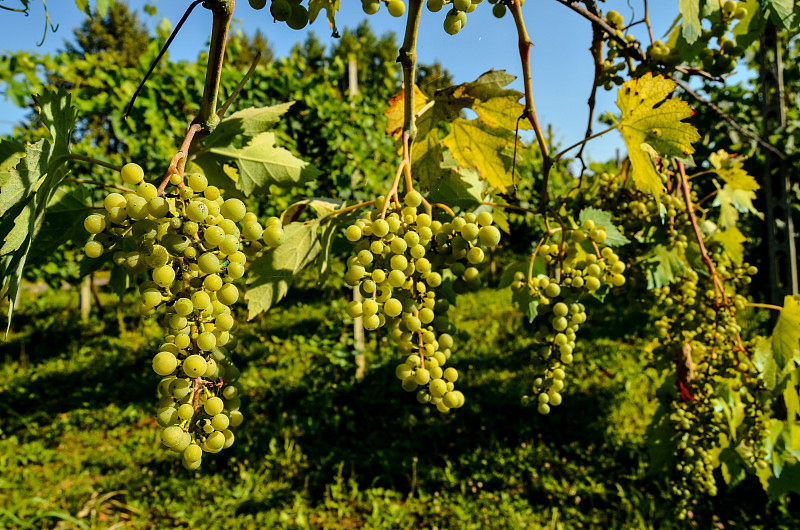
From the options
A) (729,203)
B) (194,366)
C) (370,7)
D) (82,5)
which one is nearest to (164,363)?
(194,366)

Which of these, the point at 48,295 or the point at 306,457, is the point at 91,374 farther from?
the point at 48,295

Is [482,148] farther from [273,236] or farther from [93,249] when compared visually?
[93,249]

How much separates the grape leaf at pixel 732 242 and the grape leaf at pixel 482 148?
4.38 ft

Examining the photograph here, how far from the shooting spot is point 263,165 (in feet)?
3.07

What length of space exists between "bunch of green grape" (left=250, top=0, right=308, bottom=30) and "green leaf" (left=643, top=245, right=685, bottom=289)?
1.41 m

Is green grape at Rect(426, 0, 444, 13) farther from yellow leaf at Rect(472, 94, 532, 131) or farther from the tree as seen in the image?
yellow leaf at Rect(472, 94, 532, 131)

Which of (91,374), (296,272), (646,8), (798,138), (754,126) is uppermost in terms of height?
(754,126)

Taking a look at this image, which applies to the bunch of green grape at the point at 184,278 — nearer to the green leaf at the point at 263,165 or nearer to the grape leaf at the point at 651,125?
the green leaf at the point at 263,165

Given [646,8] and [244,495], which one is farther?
[244,495]

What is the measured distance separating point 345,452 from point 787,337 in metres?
3.06

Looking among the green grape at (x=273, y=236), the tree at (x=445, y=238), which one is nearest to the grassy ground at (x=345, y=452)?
the tree at (x=445, y=238)

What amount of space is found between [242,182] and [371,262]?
13.1 inches

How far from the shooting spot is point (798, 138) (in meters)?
3.45

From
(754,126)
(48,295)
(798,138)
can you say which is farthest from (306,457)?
(48,295)
